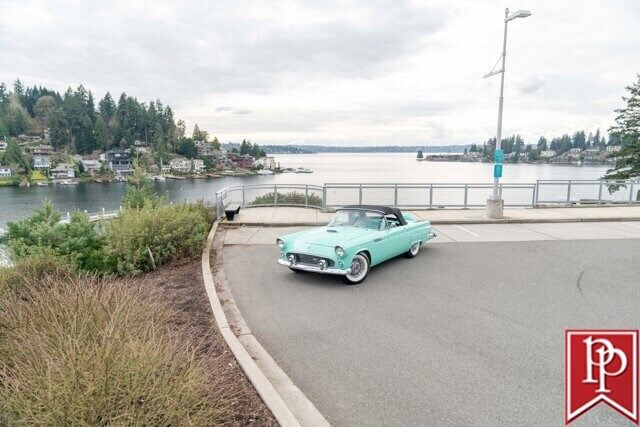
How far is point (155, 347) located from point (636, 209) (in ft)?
61.9

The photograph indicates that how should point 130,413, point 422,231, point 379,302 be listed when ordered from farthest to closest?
point 422,231
point 379,302
point 130,413

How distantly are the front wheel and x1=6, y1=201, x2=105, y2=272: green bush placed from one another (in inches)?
230

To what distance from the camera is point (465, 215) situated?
47.4 ft

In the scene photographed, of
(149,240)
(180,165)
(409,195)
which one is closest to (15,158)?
(180,165)

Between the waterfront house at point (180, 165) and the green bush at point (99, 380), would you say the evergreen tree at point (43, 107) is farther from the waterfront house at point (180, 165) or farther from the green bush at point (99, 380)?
the green bush at point (99, 380)

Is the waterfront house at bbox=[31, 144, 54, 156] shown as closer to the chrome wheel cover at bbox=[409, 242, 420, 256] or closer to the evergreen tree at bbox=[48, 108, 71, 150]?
the evergreen tree at bbox=[48, 108, 71, 150]

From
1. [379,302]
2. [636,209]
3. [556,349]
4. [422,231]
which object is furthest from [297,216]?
[636,209]

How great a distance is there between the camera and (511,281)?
718 centimetres

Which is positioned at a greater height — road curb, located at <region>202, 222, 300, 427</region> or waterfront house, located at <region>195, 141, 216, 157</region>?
waterfront house, located at <region>195, 141, 216, 157</region>

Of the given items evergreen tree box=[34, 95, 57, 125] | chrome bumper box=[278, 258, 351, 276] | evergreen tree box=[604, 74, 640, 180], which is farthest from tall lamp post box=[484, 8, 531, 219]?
evergreen tree box=[34, 95, 57, 125]

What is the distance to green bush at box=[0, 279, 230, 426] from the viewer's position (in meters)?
2.63

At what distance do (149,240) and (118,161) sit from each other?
409 ft

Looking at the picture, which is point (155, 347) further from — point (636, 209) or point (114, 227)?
point (636, 209)

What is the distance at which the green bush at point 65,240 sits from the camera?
9.30 m
